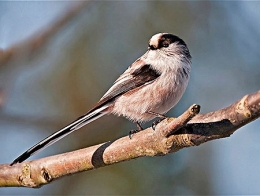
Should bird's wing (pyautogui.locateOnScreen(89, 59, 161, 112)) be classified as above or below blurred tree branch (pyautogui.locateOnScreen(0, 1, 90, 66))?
below

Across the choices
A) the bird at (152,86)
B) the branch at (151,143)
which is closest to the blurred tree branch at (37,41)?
the bird at (152,86)

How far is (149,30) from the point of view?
602 cm

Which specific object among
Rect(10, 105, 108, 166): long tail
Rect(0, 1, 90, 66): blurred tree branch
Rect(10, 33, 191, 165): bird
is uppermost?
Rect(0, 1, 90, 66): blurred tree branch

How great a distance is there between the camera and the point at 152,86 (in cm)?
412

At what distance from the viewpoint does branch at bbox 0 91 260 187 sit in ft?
8.04

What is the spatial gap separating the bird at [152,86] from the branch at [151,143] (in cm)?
59

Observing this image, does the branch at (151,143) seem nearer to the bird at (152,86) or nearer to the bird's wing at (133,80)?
the bird at (152,86)

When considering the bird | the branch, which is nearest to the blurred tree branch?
the bird

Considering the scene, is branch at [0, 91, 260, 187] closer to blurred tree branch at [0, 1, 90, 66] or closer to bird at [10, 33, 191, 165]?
bird at [10, 33, 191, 165]

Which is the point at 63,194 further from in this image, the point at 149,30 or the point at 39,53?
the point at 149,30

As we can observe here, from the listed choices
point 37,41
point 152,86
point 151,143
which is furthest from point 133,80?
point 151,143

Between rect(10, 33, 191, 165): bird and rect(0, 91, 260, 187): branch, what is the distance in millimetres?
592

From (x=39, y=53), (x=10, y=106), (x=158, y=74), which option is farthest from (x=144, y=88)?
(x=10, y=106)

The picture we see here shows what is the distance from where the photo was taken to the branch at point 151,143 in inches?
96.4
